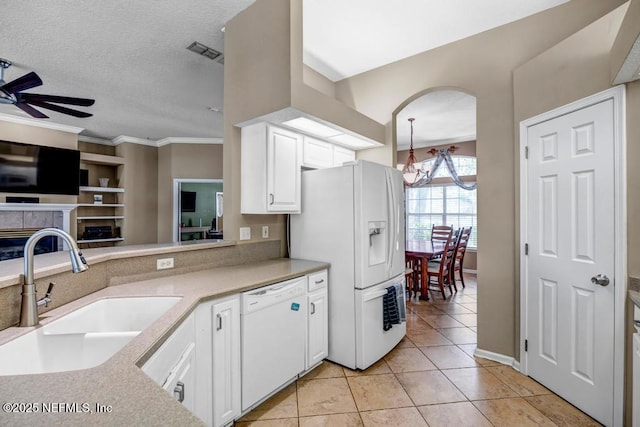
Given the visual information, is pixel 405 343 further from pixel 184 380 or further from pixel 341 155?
pixel 184 380

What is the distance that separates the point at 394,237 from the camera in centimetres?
281

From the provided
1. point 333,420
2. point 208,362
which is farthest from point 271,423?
point 208,362

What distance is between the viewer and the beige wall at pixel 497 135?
248 cm

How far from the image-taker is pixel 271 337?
204 centimetres

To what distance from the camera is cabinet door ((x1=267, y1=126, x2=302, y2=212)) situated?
253 cm

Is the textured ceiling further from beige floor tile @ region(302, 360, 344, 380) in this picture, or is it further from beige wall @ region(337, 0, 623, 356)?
beige floor tile @ region(302, 360, 344, 380)

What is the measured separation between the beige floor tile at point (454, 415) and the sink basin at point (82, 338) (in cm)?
175

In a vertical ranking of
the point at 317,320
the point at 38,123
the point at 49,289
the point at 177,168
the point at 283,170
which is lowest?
the point at 317,320

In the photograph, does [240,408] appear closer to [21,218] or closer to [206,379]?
[206,379]

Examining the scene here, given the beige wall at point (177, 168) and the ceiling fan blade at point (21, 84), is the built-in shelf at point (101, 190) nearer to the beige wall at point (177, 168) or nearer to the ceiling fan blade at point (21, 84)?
the beige wall at point (177, 168)

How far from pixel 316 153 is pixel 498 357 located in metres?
2.48

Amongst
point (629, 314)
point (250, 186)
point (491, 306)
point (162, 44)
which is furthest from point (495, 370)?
point (162, 44)

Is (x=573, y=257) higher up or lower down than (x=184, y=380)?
higher up

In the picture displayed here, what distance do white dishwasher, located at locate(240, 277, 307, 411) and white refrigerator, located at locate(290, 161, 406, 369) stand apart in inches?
15.3
